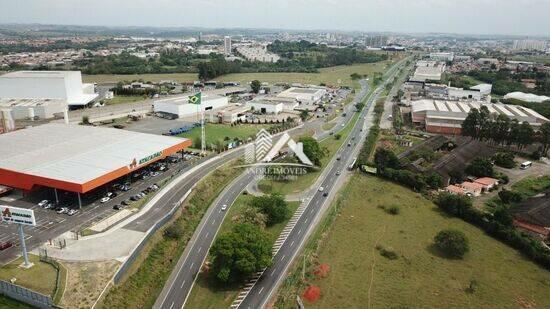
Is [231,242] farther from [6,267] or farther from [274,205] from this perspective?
[6,267]

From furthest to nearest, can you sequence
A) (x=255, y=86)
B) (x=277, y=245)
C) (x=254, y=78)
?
(x=254, y=78), (x=255, y=86), (x=277, y=245)

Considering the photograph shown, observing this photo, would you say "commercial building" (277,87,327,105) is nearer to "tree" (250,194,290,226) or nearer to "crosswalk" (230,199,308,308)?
"crosswalk" (230,199,308,308)

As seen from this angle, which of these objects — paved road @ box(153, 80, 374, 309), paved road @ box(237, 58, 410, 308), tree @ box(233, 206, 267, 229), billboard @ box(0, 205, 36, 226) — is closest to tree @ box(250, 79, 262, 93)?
paved road @ box(237, 58, 410, 308)

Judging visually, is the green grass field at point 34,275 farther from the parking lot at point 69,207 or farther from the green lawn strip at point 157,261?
the green lawn strip at point 157,261

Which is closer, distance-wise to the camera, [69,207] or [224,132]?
[69,207]

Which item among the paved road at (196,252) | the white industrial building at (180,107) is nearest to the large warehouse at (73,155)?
the paved road at (196,252)

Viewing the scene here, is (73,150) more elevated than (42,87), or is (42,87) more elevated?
(42,87)

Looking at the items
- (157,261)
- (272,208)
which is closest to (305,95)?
(272,208)

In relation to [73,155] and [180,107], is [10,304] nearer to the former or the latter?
[73,155]
